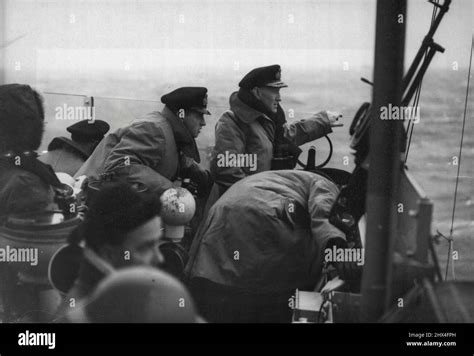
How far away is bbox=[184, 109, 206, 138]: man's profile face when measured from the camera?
404 centimetres

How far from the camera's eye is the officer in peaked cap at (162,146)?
4.00m

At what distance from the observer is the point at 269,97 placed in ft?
13.2

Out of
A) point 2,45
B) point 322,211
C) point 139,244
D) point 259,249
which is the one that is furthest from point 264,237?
point 2,45

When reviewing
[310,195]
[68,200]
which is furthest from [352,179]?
[68,200]

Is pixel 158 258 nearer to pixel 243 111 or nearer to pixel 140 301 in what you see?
pixel 140 301

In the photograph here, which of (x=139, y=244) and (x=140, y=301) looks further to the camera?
(x=140, y=301)

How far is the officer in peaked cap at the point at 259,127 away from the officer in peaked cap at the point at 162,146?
0.35ft

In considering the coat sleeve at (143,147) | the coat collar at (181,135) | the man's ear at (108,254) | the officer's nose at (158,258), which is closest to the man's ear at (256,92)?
the coat collar at (181,135)

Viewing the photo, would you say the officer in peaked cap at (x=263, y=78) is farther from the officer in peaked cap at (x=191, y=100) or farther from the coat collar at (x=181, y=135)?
the coat collar at (x=181, y=135)

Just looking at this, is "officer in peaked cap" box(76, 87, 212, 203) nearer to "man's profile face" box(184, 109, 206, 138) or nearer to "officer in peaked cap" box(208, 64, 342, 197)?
"man's profile face" box(184, 109, 206, 138)

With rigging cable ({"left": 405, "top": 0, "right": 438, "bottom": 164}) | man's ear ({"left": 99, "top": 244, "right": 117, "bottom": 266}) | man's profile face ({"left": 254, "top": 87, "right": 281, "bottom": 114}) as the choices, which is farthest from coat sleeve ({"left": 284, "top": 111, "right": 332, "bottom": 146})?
man's ear ({"left": 99, "top": 244, "right": 117, "bottom": 266})

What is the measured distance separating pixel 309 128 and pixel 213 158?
444 mm

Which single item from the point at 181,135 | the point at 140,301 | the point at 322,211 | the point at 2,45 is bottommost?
the point at 140,301

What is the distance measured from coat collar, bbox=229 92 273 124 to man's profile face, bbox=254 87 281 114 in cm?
5
